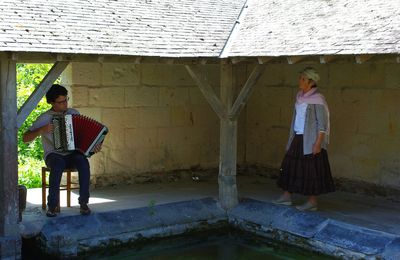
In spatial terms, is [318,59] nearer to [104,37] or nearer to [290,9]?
[290,9]

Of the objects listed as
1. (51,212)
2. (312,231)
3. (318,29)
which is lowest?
(312,231)

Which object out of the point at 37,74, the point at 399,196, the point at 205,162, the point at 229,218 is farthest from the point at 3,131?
the point at 37,74

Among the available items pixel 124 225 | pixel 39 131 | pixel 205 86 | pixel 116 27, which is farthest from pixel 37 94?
pixel 205 86

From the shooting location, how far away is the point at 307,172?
7.59 metres

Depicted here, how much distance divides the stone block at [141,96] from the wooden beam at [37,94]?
2.75m

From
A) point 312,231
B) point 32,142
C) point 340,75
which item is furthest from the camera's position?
point 32,142

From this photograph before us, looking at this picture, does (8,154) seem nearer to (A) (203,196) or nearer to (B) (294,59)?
(A) (203,196)

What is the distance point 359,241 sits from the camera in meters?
6.50

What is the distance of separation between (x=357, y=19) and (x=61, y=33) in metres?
3.40

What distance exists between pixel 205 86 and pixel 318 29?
1.62 m

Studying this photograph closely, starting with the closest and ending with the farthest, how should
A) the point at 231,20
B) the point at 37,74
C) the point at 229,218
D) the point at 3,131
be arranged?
1. the point at 3,131
2. the point at 229,218
3. the point at 231,20
4. the point at 37,74

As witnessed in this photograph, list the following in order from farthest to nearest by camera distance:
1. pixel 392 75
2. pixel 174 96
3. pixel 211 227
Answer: pixel 174 96 → pixel 392 75 → pixel 211 227

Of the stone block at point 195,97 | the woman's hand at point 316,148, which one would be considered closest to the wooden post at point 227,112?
the woman's hand at point 316,148

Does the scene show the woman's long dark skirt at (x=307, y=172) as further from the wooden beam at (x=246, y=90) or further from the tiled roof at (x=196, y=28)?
the tiled roof at (x=196, y=28)
